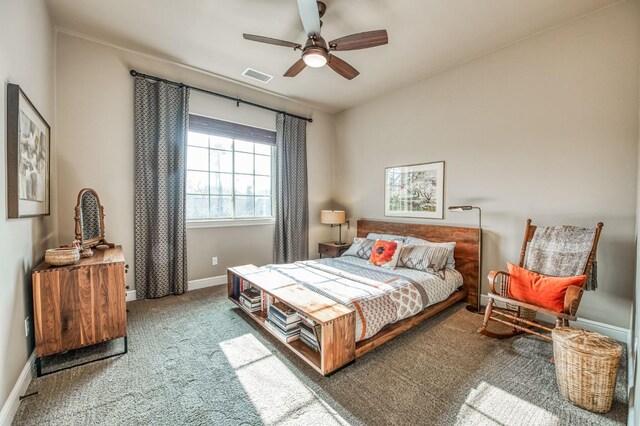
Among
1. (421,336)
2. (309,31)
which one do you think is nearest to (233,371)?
(421,336)

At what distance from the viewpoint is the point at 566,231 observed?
241 cm

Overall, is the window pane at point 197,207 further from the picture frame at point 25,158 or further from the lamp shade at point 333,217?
the lamp shade at point 333,217

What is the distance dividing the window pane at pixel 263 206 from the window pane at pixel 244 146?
0.77 metres

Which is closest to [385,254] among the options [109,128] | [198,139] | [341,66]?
[341,66]

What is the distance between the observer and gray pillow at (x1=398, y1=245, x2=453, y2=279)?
10.0 ft

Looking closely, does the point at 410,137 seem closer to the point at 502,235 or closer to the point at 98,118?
the point at 502,235

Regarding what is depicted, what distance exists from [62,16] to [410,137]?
404 centimetres

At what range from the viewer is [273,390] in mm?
1736

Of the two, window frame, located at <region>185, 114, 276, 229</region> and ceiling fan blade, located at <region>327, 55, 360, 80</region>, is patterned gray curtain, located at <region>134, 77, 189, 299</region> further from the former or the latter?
ceiling fan blade, located at <region>327, 55, 360, 80</region>

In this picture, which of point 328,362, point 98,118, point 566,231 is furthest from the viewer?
point 98,118

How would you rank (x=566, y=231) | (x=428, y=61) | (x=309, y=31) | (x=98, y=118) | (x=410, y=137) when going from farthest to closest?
(x=410, y=137), (x=428, y=61), (x=98, y=118), (x=566, y=231), (x=309, y=31)

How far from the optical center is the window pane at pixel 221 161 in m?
3.88

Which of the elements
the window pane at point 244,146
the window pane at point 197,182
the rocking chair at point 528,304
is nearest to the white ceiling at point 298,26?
the window pane at point 244,146

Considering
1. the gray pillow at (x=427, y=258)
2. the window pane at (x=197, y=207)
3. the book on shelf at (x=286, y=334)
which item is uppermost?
the window pane at (x=197, y=207)
